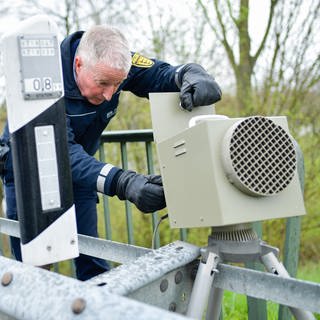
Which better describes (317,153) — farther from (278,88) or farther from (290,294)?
(290,294)

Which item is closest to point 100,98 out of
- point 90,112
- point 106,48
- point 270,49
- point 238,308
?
point 90,112

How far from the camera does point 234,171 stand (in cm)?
133

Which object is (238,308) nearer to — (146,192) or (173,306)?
(146,192)

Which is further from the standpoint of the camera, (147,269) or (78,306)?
(147,269)

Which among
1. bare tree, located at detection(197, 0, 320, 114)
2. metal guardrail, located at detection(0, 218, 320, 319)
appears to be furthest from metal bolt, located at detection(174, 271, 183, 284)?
bare tree, located at detection(197, 0, 320, 114)

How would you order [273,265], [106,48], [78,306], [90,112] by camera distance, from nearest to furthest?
[78,306] < [273,265] < [106,48] < [90,112]

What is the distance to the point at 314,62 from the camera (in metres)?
5.65

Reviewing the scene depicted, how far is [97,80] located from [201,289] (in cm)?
126

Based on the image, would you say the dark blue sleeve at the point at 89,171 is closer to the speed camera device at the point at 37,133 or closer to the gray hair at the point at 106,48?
the gray hair at the point at 106,48

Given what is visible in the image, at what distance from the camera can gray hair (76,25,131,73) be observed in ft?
7.22

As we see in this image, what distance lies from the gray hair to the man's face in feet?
0.09

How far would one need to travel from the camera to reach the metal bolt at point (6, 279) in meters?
1.06

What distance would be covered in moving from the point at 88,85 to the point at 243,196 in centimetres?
122

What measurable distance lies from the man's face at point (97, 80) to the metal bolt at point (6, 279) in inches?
52.1
